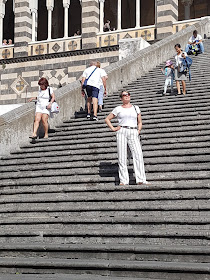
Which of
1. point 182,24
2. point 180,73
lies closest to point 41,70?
point 182,24

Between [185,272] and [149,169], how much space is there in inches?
113

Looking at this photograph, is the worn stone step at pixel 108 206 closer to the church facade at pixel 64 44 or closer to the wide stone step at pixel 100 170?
the wide stone step at pixel 100 170

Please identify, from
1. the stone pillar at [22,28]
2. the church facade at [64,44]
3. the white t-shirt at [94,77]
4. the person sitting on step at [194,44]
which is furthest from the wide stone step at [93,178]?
the stone pillar at [22,28]

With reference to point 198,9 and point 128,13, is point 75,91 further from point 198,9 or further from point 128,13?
point 128,13

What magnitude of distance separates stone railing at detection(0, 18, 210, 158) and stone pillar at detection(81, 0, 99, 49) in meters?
4.91

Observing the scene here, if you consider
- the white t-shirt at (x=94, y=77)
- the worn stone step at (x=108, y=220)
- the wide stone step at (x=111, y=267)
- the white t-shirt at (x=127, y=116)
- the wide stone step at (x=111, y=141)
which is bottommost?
the wide stone step at (x=111, y=267)

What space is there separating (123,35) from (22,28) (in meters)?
4.82

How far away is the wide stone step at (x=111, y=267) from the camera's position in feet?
16.6

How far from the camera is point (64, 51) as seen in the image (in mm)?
22000

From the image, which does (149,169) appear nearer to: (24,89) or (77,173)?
(77,173)

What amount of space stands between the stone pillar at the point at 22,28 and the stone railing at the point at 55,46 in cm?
31

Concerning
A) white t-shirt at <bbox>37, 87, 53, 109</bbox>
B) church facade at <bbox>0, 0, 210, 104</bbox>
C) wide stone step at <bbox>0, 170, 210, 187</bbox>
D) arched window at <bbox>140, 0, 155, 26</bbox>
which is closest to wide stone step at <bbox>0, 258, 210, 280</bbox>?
wide stone step at <bbox>0, 170, 210, 187</bbox>

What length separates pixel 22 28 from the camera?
902 inches

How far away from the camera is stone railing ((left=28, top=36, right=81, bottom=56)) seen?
867 inches
